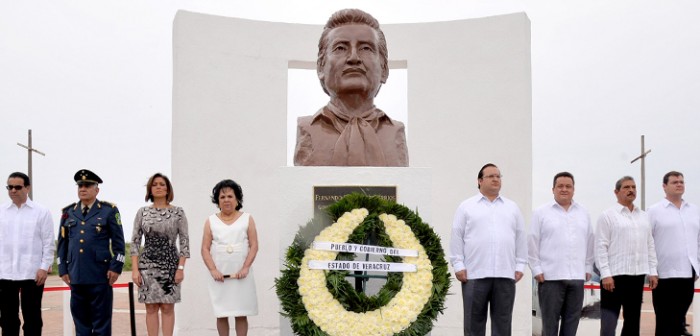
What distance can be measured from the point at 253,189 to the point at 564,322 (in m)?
3.72

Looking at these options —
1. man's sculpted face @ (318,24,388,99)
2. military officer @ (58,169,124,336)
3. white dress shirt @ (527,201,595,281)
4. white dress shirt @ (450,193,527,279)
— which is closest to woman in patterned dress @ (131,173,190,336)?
military officer @ (58,169,124,336)

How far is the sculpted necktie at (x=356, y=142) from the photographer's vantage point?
5.05m

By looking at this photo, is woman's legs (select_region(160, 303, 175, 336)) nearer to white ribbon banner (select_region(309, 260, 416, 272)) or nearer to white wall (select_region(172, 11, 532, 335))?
white ribbon banner (select_region(309, 260, 416, 272))

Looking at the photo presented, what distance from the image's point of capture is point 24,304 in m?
5.25

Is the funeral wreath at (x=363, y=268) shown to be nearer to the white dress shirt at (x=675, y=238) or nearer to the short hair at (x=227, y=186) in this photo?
the short hair at (x=227, y=186)

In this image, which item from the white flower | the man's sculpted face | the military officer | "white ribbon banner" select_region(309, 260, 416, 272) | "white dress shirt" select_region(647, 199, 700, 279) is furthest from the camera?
"white dress shirt" select_region(647, 199, 700, 279)

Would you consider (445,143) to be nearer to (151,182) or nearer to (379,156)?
(379,156)

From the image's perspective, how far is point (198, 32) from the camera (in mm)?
7203

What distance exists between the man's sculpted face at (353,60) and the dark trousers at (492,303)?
1712mm

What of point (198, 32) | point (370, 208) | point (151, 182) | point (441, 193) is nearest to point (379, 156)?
point (370, 208)

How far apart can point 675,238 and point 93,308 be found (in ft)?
15.1

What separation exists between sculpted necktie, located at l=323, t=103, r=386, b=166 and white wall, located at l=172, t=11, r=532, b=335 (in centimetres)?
215

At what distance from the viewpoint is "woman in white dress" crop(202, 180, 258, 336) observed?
476 cm

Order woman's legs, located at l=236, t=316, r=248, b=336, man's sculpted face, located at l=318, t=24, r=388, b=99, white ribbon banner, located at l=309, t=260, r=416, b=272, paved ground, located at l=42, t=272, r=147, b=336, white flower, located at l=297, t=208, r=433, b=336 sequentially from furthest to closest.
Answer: paved ground, located at l=42, t=272, r=147, b=336
man's sculpted face, located at l=318, t=24, r=388, b=99
woman's legs, located at l=236, t=316, r=248, b=336
white ribbon banner, located at l=309, t=260, r=416, b=272
white flower, located at l=297, t=208, r=433, b=336
